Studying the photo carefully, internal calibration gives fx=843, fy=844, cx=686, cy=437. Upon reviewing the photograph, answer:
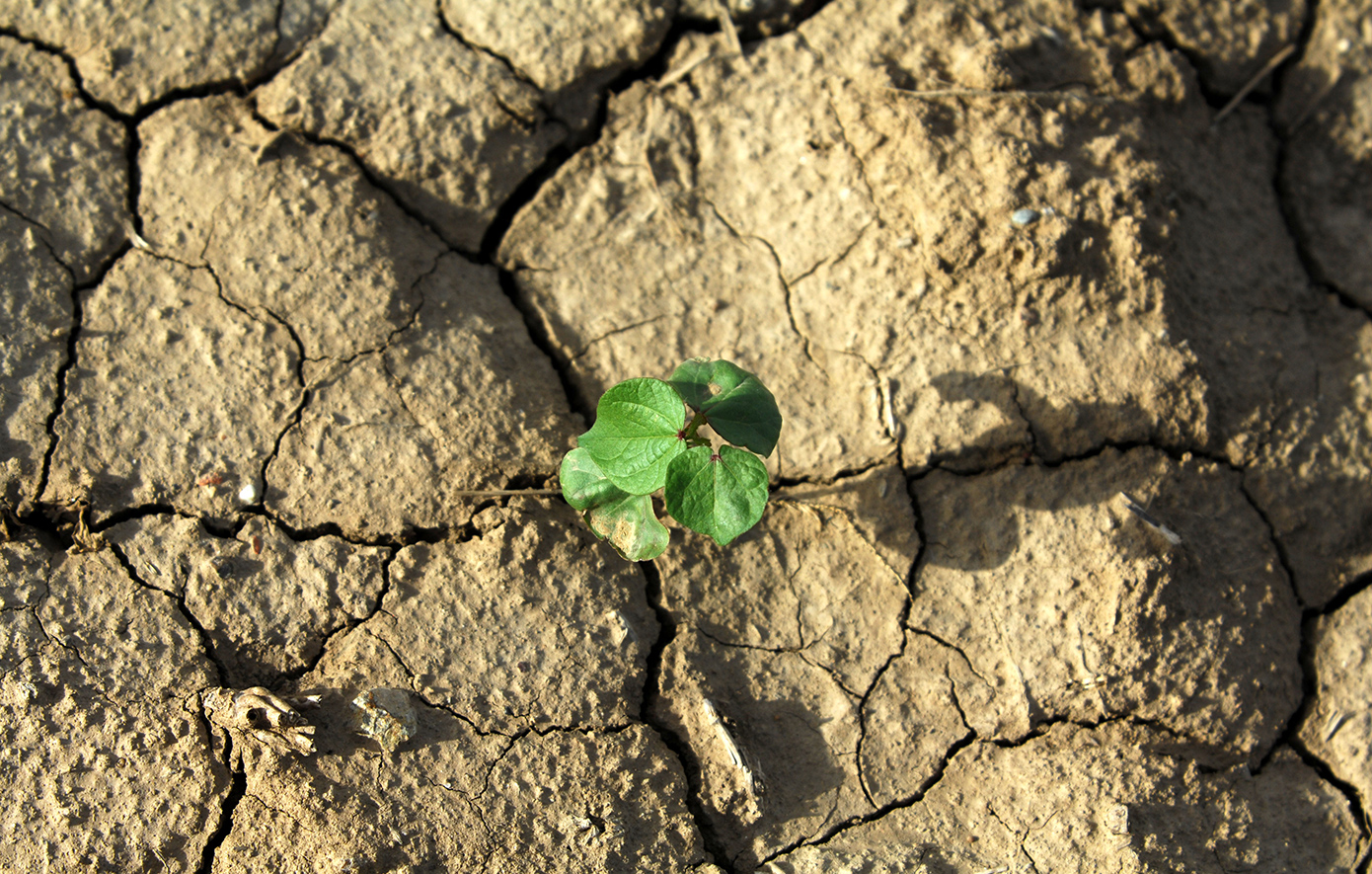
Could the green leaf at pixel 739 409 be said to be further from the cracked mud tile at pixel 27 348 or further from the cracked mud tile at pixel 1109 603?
the cracked mud tile at pixel 27 348

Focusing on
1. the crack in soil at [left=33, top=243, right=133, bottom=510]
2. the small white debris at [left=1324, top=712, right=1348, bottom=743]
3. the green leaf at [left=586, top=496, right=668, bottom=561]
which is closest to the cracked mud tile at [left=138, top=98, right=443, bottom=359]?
the crack in soil at [left=33, top=243, right=133, bottom=510]

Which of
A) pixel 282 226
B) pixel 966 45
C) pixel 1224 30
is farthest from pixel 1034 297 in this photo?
pixel 282 226

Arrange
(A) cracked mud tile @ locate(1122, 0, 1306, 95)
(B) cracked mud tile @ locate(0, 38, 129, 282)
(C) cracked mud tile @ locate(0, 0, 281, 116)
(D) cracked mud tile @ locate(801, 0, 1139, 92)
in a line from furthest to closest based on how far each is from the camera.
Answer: (A) cracked mud tile @ locate(1122, 0, 1306, 95) → (D) cracked mud tile @ locate(801, 0, 1139, 92) → (C) cracked mud tile @ locate(0, 0, 281, 116) → (B) cracked mud tile @ locate(0, 38, 129, 282)

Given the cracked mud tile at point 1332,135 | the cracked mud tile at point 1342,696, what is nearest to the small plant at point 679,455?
the cracked mud tile at point 1342,696

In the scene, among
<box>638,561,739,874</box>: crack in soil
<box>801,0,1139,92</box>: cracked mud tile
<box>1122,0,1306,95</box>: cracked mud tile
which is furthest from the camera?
<box>1122,0,1306,95</box>: cracked mud tile

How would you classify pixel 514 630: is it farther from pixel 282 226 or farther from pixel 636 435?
pixel 282 226

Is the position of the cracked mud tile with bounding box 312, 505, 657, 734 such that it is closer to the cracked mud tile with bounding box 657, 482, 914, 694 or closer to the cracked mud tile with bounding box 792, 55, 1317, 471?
the cracked mud tile with bounding box 657, 482, 914, 694

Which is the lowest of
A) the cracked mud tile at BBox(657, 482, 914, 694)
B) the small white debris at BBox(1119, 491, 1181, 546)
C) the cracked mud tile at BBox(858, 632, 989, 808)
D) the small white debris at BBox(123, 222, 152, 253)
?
the cracked mud tile at BBox(858, 632, 989, 808)
